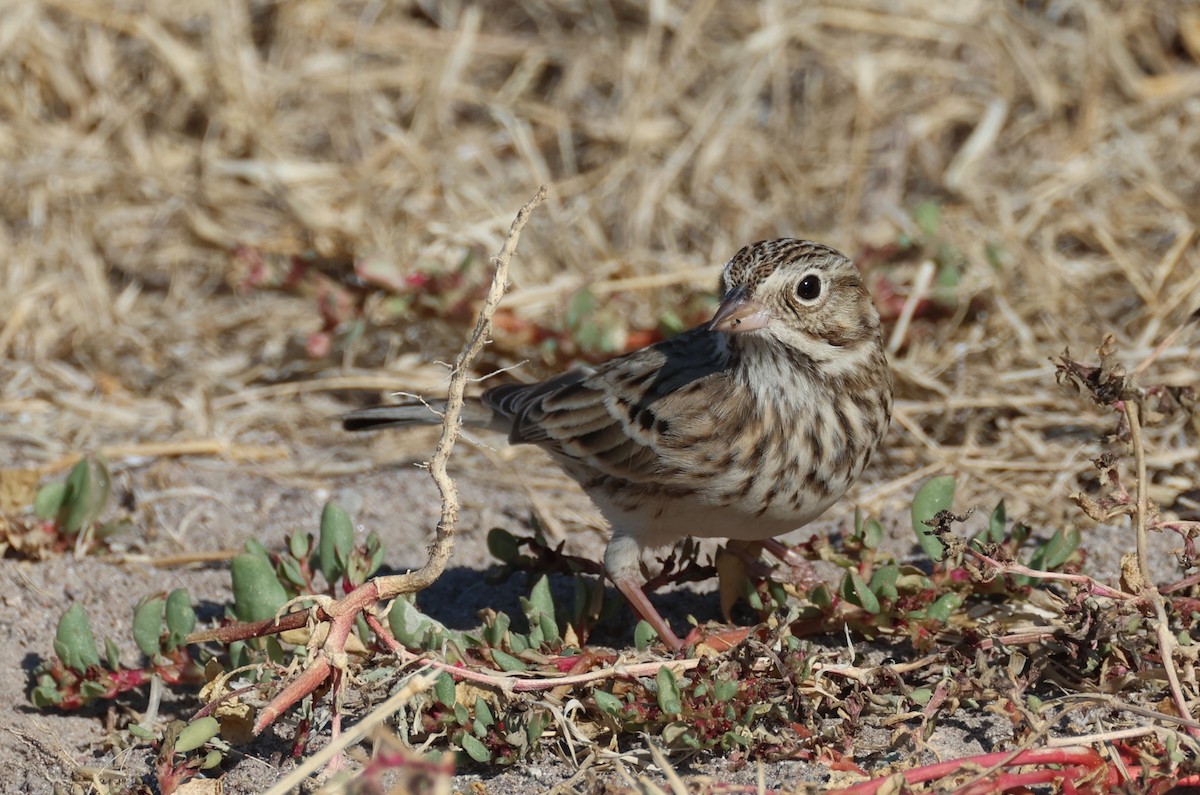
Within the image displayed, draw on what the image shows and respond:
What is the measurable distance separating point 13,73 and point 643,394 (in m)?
4.69

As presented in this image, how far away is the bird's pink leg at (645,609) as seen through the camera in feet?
12.6

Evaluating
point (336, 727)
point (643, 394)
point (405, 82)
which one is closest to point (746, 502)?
point (643, 394)

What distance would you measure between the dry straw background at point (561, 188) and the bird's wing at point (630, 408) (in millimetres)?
759

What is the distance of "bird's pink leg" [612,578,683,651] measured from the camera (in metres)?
3.85

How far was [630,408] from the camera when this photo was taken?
4.21 m

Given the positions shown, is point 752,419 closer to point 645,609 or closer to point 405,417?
point 645,609

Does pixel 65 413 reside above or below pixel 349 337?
below

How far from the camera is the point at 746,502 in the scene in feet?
12.4

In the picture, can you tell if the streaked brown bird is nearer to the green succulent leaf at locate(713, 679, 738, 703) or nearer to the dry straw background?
the green succulent leaf at locate(713, 679, 738, 703)

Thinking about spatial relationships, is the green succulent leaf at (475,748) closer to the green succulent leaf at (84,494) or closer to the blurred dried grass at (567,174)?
the green succulent leaf at (84,494)

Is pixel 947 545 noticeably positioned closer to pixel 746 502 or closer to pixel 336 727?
pixel 746 502

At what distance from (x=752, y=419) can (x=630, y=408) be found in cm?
48

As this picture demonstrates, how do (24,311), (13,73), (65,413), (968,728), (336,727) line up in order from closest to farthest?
(336,727)
(968,728)
(65,413)
(24,311)
(13,73)

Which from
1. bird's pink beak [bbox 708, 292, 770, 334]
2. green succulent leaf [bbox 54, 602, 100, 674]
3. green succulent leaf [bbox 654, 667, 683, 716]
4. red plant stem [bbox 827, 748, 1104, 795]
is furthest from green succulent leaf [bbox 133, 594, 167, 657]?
red plant stem [bbox 827, 748, 1104, 795]
